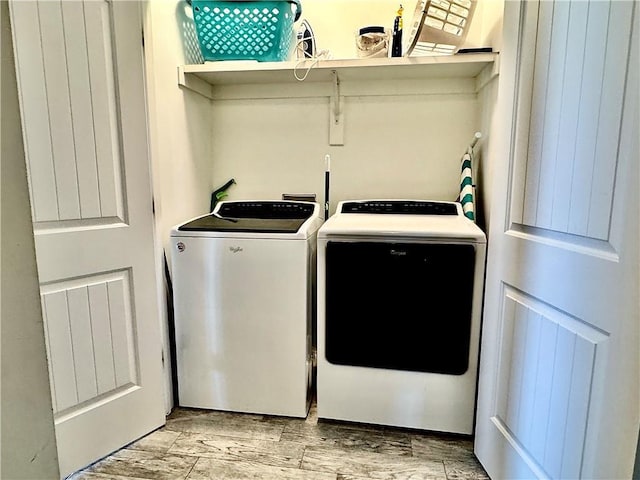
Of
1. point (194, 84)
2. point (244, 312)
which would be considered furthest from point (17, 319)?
point (194, 84)

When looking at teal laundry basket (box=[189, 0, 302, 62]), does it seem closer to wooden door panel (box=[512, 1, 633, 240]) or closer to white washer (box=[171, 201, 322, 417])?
white washer (box=[171, 201, 322, 417])

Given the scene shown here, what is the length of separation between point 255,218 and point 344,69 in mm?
856

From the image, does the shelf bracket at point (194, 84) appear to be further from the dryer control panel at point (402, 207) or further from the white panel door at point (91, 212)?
the dryer control panel at point (402, 207)

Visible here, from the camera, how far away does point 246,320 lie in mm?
1715

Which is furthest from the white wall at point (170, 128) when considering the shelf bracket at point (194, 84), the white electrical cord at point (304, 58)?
the white electrical cord at point (304, 58)

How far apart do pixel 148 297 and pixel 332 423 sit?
981 mm

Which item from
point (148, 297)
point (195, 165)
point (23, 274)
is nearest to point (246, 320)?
point (148, 297)

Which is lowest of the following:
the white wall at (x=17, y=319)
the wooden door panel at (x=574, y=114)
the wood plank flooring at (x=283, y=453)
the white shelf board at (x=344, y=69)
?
the wood plank flooring at (x=283, y=453)

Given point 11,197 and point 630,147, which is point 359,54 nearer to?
point 630,147

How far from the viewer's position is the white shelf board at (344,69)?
1755mm

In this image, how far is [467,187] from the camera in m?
1.89

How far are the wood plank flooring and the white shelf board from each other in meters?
1.64

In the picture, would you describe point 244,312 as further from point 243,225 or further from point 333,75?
point 333,75

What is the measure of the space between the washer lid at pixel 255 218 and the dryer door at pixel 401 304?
285mm
